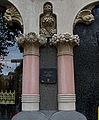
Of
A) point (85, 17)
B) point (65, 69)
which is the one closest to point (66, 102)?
point (65, 69)

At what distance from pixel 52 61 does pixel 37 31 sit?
1127 mm

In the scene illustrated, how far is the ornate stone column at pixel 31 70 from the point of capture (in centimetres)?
527

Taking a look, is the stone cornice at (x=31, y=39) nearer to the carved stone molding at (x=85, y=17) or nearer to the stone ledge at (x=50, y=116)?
the carved stone molding at (x=85, y=17)

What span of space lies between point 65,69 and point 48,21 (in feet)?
5.63

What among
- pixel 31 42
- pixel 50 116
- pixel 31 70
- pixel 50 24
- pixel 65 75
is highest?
pixel 50 24

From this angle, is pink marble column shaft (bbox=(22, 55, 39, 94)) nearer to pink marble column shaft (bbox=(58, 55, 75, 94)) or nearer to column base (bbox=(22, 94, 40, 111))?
column base (bbox=(22, 94, 40, 111))

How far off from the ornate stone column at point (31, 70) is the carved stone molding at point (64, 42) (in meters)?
0.38

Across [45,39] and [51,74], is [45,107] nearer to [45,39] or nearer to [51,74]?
[51,74]

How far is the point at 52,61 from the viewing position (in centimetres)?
579

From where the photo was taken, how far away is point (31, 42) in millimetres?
5500

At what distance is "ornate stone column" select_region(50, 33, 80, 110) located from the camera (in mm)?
5336

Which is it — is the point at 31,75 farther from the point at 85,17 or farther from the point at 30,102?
the point at 85,17

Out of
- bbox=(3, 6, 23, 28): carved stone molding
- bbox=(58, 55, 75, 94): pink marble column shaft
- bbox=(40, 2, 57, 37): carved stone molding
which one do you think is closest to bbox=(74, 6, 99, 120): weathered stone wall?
bbox=(58, 55, 75, 94): pink marble column shaft

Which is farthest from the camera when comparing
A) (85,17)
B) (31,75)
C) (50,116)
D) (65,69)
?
(85,17)
